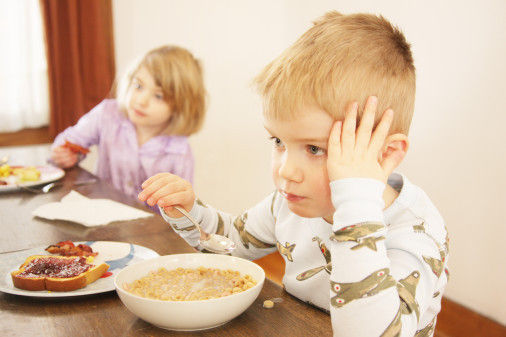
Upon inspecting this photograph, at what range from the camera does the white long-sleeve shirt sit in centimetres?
74

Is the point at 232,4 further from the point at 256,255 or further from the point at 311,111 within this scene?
the point at 311,111

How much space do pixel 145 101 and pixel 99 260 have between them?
129cm

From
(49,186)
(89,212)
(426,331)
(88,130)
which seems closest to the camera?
(426,331)

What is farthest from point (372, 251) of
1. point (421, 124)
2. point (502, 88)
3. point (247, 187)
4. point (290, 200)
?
point (247, 187)

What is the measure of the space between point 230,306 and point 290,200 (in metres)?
0.23

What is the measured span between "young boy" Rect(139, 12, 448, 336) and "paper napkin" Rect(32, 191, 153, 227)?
54 centimetres

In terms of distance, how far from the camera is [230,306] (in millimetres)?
738

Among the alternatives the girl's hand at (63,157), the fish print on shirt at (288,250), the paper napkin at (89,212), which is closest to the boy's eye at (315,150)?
the fish print on shirt at (288,250)

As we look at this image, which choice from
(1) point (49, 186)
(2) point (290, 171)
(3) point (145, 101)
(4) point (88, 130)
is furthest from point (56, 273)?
(4) point (88, 130)

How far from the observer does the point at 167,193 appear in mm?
1086

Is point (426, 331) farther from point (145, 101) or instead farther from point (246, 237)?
point (145, 101)

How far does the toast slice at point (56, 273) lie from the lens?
2.79 ft

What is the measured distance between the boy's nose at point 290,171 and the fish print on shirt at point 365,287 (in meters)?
0.19

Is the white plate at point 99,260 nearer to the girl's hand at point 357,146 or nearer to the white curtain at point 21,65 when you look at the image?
the girl's hand at point 357,146
